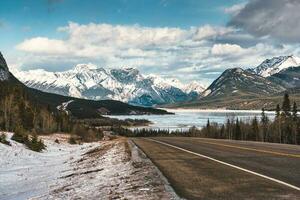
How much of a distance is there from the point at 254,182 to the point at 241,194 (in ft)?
6.51

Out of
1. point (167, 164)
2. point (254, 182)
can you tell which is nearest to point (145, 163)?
point (167, 164)

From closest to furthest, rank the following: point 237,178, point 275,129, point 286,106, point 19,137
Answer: point 237,178, point 19,137, point 286,106, point 275,129

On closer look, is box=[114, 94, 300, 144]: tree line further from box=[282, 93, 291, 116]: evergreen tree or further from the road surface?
the road surface

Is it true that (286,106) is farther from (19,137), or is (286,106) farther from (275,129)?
(19,137)

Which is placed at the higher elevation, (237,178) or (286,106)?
(286,106)

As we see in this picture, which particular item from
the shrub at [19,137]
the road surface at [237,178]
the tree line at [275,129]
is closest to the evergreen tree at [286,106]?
the tree line at [275,129]

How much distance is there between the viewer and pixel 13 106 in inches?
4392

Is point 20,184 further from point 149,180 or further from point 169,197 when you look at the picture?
point 169,197

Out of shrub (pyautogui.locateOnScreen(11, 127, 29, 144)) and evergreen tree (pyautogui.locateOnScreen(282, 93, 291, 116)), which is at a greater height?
evergreen tree (pyautogui.locateOnScreen(282, 93, 291, 116))

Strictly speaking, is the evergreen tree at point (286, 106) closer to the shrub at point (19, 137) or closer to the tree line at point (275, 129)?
the tree line at point (275, 129)

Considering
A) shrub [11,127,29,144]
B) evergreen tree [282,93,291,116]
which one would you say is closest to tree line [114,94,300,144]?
evergreen tree [282,93,291,116]

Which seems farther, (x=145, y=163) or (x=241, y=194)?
(x=145, y=163)

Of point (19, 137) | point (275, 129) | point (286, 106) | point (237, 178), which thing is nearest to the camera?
point (237, 178)

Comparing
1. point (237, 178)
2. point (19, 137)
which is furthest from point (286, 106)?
point (237, 178)
